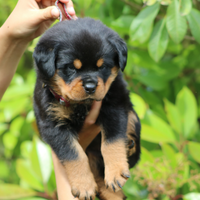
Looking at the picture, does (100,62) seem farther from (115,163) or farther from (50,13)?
(115,163)

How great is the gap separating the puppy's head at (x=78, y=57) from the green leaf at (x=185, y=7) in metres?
0.61

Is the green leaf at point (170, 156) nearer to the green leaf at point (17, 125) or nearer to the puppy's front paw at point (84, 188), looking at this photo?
the puppy's front paw at point (84, 188)

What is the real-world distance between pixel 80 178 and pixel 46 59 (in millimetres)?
885

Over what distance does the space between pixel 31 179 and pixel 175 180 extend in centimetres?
159

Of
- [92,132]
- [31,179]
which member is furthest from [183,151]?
[31,179]

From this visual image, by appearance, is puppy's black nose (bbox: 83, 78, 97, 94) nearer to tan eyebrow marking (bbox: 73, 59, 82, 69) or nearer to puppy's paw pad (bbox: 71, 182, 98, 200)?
tan eyebrow marking (bbox: 73, 59, 82, 69)

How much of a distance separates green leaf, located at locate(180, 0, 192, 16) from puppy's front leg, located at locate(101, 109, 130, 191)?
3.06 ft

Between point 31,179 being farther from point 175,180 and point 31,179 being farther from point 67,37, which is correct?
point 67,37

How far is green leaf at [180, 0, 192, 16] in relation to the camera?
6.82 ft

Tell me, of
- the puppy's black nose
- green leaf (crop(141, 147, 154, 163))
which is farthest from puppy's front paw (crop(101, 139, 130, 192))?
green leaf (crop(141, 147, 154, 163))

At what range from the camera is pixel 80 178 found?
6.39ft

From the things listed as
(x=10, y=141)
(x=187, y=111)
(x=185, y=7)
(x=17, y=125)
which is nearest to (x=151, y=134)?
(x=187, y=111)

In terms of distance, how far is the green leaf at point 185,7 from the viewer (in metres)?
2.08

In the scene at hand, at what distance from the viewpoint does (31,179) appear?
3.05 m
